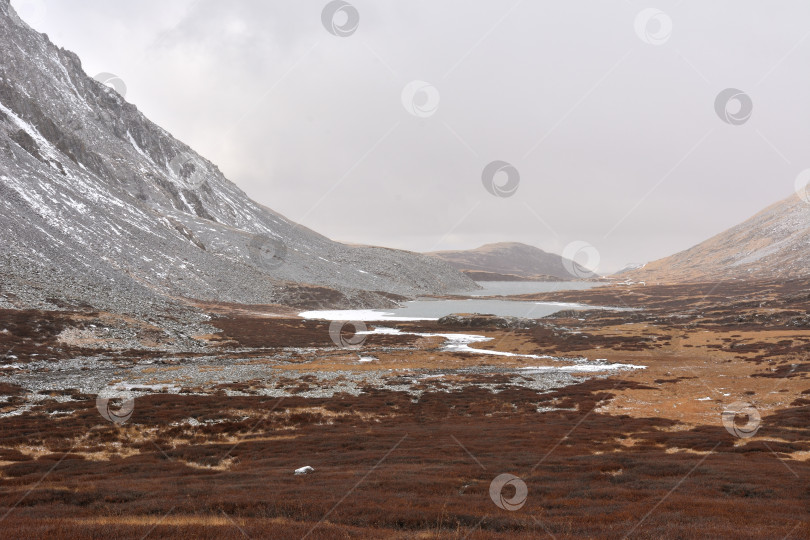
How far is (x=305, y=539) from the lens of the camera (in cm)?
1158

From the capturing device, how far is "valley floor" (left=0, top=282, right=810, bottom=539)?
13844mm

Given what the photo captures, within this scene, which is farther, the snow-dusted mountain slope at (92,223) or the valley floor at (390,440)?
the snow-dusted mountain slope at (92,223)

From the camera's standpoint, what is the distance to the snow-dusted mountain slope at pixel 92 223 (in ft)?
297

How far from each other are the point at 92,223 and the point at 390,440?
Result: 122 m

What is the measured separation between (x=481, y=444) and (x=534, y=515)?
1352 cm

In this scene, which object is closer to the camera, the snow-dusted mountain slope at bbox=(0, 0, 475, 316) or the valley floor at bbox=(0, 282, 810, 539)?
the valley floor at bbox=(0, 282, 810, 539)

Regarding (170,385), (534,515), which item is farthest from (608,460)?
(170,385)

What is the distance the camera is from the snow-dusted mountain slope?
297 ft

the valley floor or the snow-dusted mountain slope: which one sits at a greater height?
the snow-dusted mountain slope

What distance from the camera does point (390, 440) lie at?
29.0 meters

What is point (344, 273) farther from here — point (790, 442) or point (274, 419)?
point (790, 442)

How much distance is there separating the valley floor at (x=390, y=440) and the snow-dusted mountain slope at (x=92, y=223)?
29054 mm

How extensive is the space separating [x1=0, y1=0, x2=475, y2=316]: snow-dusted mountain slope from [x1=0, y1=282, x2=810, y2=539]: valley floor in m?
29.1

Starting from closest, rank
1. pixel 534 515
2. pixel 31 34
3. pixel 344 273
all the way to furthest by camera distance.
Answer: pixel 534 515
pixel 31 34
pixel 344 273
